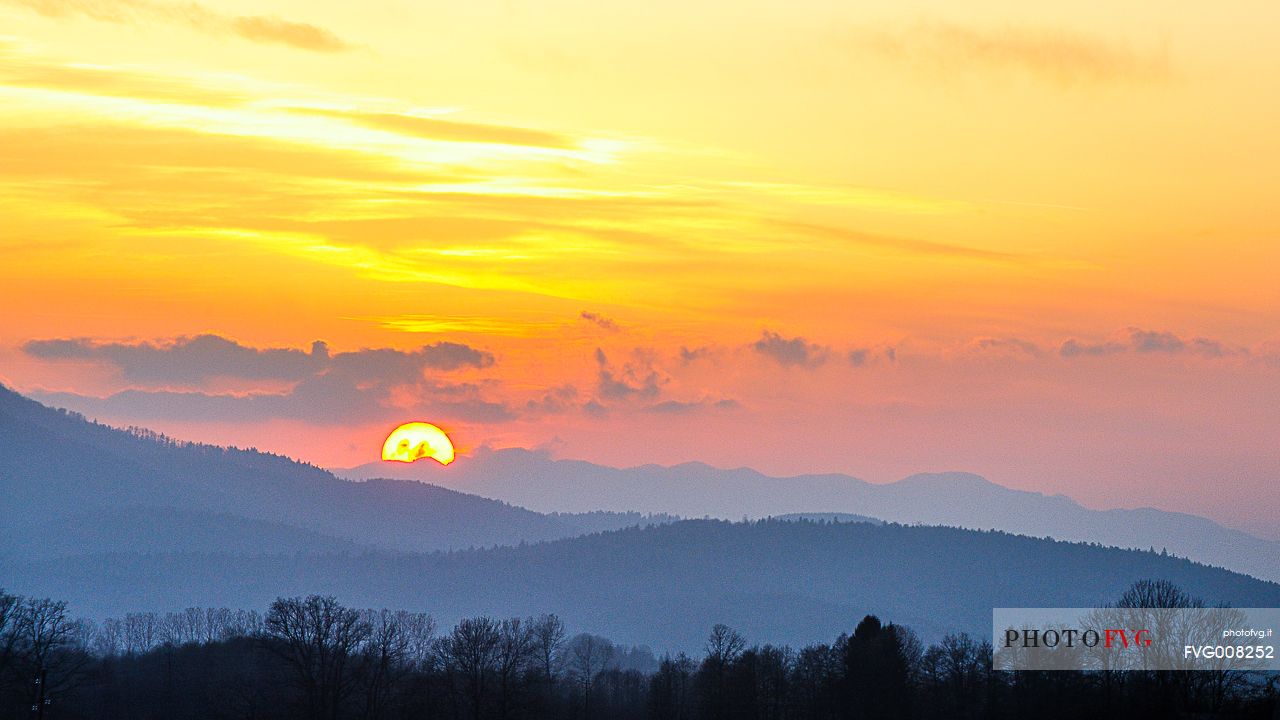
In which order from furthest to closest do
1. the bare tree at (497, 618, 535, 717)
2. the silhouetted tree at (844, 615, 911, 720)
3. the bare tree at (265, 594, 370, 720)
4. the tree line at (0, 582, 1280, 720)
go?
the bare tree at (497, 618, 535, 717) → the bare tree at (265, 594, 370, 720) → the silhouetted tree at (844, 615, 911, 720) → the tree line at (0, 582, 1280, 720)

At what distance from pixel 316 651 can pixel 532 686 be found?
22682 millimetres

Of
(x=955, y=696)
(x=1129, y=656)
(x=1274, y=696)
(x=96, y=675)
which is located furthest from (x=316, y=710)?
(x=1274, y=696)

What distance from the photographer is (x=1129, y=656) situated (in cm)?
11538

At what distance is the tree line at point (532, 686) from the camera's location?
117m

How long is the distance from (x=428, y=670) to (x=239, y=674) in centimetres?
2053

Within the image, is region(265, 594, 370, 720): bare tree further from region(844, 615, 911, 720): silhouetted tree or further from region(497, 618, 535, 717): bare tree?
region(844, 615, 911, 720): silhouetted tree

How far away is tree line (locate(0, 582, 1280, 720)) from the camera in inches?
4596

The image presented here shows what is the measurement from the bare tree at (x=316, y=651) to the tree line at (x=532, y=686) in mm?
282

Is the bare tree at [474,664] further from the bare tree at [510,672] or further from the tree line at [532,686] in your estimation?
the bare tree at [510,672]

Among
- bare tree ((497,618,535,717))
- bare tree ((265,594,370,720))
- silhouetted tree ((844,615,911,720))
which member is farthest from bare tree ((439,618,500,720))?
silhouetted tree ((844,615,911,720))

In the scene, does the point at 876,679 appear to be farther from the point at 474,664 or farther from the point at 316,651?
the point at 316,651

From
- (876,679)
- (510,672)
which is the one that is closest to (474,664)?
(510,672)

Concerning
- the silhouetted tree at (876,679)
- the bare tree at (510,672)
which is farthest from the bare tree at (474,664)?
the silhouetted tree at (876,679)

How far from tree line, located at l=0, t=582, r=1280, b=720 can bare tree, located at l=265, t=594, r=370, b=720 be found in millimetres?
282
